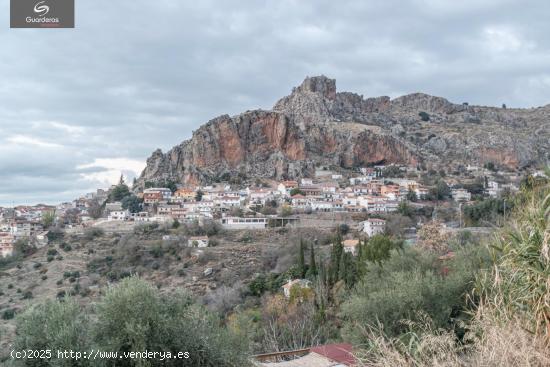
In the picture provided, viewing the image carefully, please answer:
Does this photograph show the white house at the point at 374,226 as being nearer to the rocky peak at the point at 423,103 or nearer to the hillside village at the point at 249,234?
the hillside village at the point at 249,234

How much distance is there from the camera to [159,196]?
180 ft

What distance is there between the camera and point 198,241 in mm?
36562

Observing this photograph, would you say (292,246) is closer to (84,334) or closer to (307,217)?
(307,217)

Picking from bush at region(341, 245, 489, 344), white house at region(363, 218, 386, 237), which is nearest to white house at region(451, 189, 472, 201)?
white house at region(363, 218, 386, 237)

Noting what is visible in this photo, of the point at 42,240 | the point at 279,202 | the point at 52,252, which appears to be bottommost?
the point at 52,252

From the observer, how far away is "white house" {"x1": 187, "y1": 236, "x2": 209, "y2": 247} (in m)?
36.2

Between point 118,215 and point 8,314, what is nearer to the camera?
point 8,314

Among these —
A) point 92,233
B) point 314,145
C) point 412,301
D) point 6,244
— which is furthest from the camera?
point 314,145

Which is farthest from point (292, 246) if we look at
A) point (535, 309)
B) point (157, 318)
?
point (535, 309)

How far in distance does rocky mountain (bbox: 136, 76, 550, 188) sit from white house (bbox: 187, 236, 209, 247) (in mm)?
23686

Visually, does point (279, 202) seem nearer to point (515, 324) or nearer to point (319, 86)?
point (319, 86)

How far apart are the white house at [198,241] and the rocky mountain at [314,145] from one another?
77.7 ft

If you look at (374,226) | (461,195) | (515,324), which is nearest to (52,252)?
(374,226)

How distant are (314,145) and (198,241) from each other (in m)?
32.1
